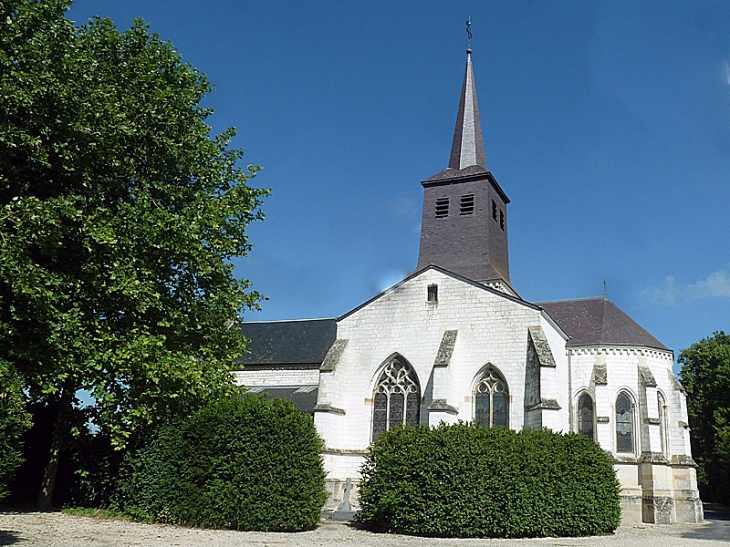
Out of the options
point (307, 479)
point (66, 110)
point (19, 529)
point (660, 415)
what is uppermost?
point (66, 110)

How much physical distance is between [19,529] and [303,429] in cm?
537

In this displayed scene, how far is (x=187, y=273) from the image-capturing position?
14.9 metres

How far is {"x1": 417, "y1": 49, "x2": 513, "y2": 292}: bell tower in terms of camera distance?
24.1 m

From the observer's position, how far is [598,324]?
2356cm

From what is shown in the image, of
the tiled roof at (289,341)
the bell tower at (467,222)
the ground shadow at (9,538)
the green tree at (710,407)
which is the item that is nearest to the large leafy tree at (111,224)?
the ground shadow at (9,538)

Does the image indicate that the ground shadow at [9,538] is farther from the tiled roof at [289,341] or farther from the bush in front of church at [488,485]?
the tiled roof at [289,341]

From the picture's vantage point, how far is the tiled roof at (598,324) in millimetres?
22562

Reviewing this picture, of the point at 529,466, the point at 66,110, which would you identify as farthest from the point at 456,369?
the point at 66,110

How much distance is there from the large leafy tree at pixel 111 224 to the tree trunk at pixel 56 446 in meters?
0.03

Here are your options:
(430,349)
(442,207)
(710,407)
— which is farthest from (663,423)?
(710,407)

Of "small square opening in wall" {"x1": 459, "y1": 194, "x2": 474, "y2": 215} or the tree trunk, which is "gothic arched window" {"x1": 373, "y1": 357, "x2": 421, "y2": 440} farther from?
the tree trunk

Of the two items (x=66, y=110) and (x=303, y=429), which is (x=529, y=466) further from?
(x=66, y=110)

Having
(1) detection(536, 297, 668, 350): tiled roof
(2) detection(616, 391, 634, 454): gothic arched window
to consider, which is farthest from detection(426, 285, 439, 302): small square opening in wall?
(2) detection(616, 391, 634, 454): gothic arched window

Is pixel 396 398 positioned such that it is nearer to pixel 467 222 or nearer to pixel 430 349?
pixel 430 349
